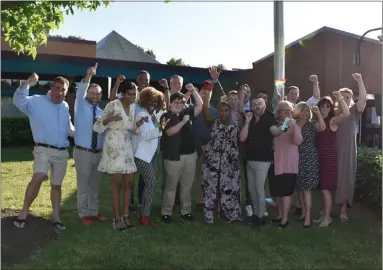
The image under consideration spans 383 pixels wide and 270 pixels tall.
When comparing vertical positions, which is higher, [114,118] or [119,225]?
[114,118]

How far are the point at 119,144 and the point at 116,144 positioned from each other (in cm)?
4

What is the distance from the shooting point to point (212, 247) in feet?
17.7

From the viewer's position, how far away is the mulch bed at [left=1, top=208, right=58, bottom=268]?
16.2 ft

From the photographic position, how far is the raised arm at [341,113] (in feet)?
20.4

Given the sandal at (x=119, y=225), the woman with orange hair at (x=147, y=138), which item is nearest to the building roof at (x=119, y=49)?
the woman with orange hair at (x=147, y=138)

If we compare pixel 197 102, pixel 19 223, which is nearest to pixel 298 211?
pixel 197 102

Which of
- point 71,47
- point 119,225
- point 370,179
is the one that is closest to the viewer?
point 119,225

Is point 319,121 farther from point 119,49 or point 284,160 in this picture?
point 119,49

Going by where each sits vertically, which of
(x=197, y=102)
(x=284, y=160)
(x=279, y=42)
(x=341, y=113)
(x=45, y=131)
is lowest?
(x=284, y=160)

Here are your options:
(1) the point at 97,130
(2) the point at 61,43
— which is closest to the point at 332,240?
(1) the point at 97,130

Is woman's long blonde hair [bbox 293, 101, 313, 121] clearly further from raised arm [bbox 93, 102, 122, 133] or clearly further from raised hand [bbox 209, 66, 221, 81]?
raised arm [bbox 93, 102, 122, 133]

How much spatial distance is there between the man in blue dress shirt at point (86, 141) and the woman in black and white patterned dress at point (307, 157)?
2.74m

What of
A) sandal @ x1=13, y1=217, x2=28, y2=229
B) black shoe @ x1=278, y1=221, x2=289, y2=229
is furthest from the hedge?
sandal @ x1=13, y1=217, x2=28, y2=229

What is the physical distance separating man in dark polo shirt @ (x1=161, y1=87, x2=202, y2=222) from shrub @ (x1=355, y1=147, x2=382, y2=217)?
9.44ft
